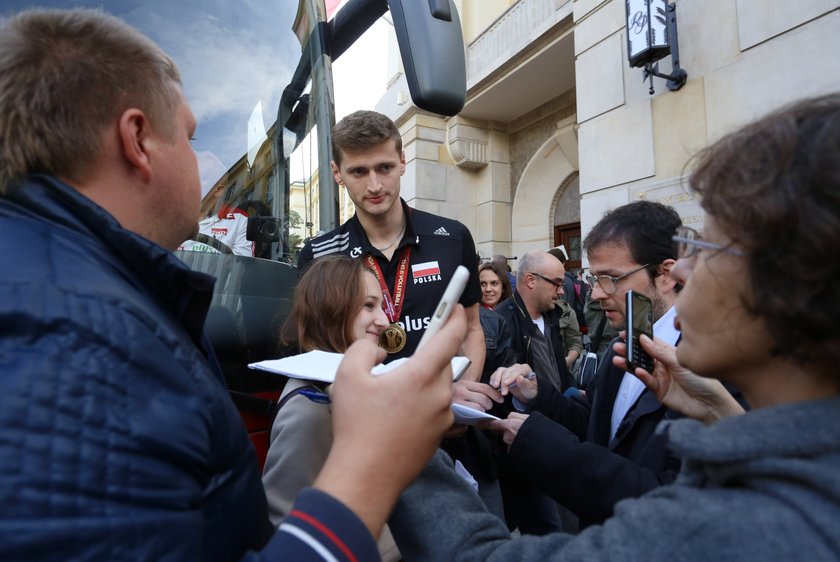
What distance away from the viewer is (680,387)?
1451 millimetres

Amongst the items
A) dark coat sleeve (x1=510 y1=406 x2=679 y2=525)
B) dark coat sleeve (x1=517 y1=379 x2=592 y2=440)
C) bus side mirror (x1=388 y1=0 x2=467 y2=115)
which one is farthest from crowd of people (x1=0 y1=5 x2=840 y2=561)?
bus side mirror (x1=388 y1=0 x2=467 y2=115)

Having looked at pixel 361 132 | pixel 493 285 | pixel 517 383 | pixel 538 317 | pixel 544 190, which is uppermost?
pixel 544 190

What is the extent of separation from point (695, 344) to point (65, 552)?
35.5 inches

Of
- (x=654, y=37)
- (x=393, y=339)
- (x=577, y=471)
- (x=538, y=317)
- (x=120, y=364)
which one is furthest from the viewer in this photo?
(x=654, y=37)

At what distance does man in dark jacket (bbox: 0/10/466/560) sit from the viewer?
1.87 ft

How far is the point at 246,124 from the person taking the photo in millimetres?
2172

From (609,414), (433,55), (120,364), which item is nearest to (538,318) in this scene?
(609,414)

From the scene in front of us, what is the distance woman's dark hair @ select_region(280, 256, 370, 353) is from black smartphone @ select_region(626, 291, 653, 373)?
0.83 m

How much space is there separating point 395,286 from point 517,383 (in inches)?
27.0

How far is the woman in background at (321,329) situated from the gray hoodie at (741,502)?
585mm

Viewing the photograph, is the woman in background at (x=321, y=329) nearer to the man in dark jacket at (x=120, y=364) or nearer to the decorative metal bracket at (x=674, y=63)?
the man in dark jacket at (x=120, y=364)

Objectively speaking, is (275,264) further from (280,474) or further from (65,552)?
(65,552)

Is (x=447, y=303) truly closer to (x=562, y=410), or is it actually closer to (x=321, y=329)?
(x=321, y=329)

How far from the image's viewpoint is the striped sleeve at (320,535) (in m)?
0.66
